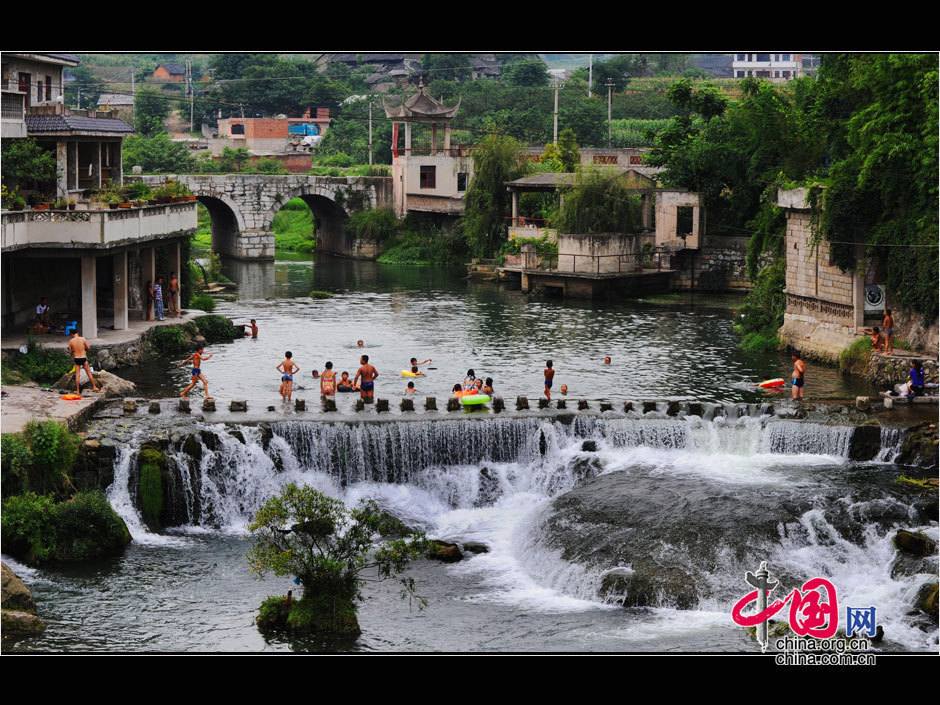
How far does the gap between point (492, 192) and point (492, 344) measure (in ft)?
86.3

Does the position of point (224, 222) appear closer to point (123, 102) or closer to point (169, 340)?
point (123, 102)

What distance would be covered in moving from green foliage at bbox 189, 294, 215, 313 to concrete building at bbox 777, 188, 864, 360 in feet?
59.8

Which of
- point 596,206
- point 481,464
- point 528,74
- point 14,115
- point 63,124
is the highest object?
point 528,74

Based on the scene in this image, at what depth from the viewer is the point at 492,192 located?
71875 millimetres

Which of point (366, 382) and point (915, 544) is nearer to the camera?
point (915, 544)

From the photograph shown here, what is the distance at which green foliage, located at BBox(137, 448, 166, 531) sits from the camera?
95.0ft

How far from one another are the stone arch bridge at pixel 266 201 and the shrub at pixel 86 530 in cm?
5067

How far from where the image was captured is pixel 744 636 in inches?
912

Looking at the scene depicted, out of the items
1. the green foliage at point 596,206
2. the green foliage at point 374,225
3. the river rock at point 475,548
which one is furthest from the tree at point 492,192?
the river rock at point 475,548

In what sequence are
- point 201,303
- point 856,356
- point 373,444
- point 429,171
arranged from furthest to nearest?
point 429,171 < point 201,303 < point 856,356 < point 373,444

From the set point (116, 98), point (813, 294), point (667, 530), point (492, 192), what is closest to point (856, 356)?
point (813, 294)

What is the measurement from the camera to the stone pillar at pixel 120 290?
40.9 m

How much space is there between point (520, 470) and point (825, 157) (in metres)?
26.5

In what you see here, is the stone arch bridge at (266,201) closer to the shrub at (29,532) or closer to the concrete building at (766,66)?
the concrete building at (766,66)
